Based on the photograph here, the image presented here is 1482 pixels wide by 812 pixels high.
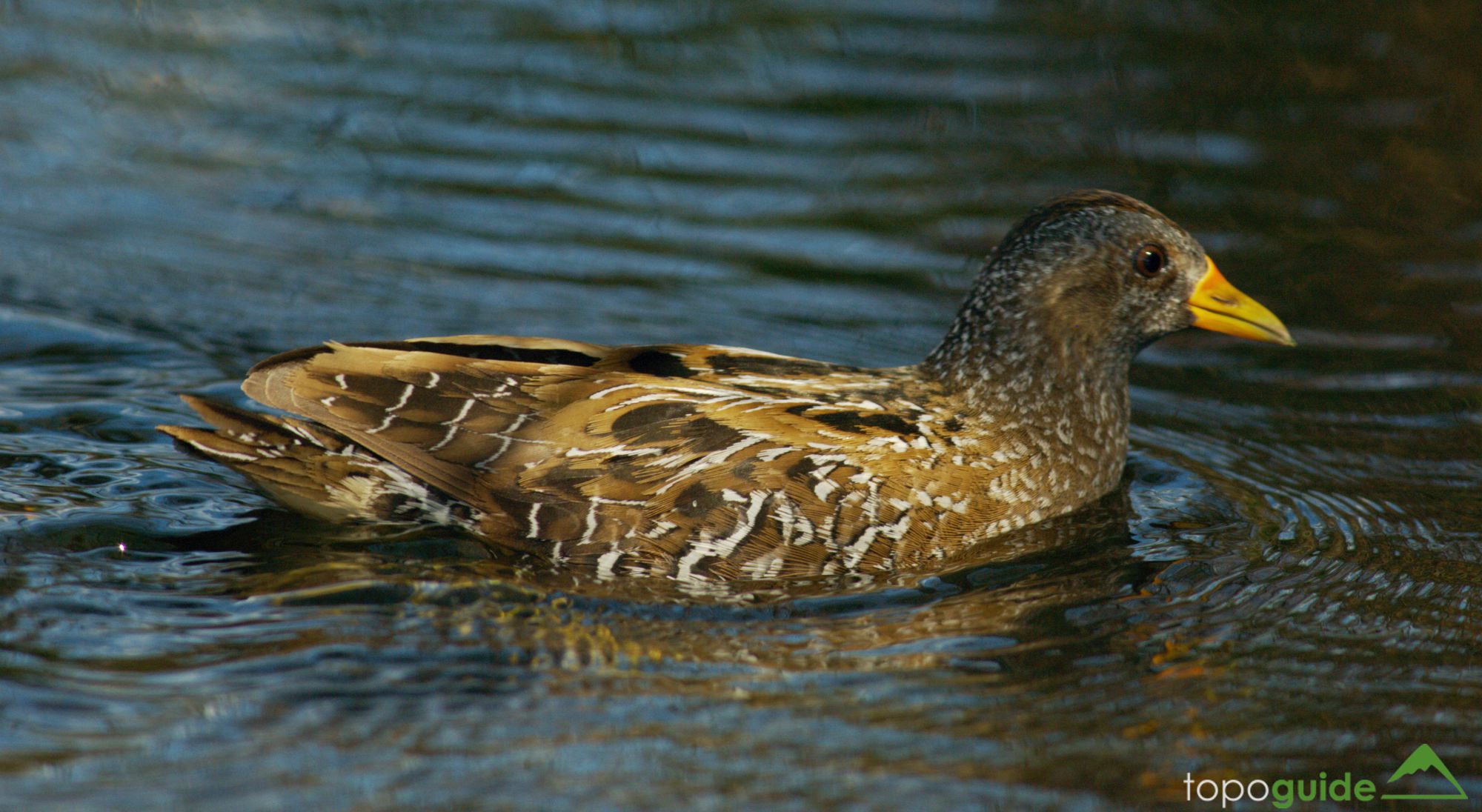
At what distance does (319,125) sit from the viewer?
41.2 feet

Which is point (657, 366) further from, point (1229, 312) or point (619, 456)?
point (1229, 312)

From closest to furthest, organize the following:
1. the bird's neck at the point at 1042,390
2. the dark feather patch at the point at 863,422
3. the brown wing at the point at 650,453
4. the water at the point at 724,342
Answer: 1. the water at the point at 724,342
2. the brown wing at the point at 650,453
3. the dark feather patch at the point at 863,422
4. the bird's neck at the point at 1042,390

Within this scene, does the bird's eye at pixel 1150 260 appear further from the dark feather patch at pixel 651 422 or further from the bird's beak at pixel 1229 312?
the dark feather patch at pixel 651 422

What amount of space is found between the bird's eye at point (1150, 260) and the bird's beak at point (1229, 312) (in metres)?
0.20

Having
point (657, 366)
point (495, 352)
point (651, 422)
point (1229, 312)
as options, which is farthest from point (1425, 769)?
point (495, 352)

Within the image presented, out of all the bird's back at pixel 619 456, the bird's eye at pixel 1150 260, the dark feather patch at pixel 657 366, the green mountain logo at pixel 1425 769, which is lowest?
the green mountain logo at pixel 1425 769

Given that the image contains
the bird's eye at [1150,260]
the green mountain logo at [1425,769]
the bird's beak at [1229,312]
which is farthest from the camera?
the bird's beak at [1229,312]

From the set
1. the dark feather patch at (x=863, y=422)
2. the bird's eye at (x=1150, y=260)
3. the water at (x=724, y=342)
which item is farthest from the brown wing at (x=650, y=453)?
the bird's eye at (x=1150, y=260)

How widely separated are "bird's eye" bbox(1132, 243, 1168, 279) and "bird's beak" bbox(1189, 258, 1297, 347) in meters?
0.20

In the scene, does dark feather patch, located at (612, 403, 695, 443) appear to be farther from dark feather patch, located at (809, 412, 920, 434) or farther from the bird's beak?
the bird's beak

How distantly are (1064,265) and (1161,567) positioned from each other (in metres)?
1.49

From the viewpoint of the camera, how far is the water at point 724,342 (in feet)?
19.2

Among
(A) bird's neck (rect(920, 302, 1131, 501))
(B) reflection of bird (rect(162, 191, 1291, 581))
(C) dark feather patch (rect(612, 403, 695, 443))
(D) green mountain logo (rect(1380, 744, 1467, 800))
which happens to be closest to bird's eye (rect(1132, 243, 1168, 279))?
(B) reflection of bird (rect(162, 191, 1291, 581))

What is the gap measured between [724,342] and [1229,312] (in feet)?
9.85
